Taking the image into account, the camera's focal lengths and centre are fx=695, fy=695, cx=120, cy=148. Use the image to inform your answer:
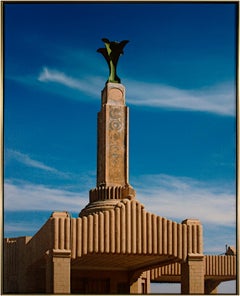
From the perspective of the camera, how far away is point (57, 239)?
92.3 feet

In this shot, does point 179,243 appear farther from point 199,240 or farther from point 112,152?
point 112,152

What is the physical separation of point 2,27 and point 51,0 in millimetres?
2035

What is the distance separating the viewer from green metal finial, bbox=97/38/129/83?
121 feet

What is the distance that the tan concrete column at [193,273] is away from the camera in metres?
29.9

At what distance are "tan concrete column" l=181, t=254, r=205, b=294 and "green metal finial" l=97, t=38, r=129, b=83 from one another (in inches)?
A: 472

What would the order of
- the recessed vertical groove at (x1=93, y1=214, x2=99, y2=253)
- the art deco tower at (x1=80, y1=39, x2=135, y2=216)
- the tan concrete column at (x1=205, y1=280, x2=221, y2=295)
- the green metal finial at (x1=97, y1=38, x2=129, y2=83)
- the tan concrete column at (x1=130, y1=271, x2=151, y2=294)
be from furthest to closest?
the tan concrete column at (x1=205, y1=280, x2=221, y2=295) < the tan concrete column at (x1=130, y1=271, x2=151, y2=294) < the green metal finial at (x1=97, y1=38, x2=129, y2=83) < the art deco tower at (x1=80, y1=39, x2=135, y2=216) < the recessed vertical groove at (x1=93, y1=214, x2=99, y2=253)

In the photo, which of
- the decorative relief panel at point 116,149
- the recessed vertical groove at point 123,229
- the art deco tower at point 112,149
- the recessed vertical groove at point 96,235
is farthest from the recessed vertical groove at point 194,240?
the decorative relief panel at point 116,149

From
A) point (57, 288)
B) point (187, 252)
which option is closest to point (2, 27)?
point (57, 288)

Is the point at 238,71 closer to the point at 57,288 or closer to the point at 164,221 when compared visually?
the point at 164,221

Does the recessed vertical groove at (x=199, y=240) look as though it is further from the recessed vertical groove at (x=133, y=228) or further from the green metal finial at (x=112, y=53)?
the green metal finial at (x=112, y=53)

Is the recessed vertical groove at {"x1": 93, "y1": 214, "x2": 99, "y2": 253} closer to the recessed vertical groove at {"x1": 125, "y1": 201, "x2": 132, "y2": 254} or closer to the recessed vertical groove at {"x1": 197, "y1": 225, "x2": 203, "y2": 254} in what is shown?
the recessed vertical groove at {"x1": 125, "y1": 201, "x2": 132, "y2": 254}

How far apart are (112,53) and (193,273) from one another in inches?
528

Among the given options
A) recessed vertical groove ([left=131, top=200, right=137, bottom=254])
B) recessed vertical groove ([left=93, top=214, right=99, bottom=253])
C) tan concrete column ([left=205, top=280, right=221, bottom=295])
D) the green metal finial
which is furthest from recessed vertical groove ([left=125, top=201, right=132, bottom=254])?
tan concrete column ([left=205, top=280, right=221, bottom=295])

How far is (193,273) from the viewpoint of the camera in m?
30.0
